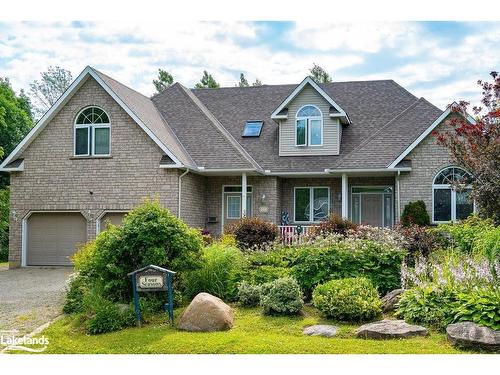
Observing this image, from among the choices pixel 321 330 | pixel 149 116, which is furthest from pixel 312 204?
pixel 321 330

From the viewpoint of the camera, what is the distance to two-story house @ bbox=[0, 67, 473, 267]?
19.7m

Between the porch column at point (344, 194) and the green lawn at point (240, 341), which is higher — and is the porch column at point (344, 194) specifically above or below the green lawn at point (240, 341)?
above

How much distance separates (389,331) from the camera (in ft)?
29.9

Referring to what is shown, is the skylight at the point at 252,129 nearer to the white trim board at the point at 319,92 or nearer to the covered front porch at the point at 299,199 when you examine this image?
the white trim board at the point at 319,92

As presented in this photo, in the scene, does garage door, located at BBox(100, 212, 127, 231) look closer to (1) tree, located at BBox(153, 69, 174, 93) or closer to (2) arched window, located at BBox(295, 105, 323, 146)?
(2) arched window, located at BBox(295, 105, 323, 146)

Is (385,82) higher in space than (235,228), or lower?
higher

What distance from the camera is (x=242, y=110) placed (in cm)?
2536

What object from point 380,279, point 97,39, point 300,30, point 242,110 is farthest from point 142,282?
point 242,110

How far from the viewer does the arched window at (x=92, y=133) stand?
20.3 m

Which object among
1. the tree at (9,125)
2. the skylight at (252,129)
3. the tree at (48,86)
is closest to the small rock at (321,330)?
the skylight at (252,129)

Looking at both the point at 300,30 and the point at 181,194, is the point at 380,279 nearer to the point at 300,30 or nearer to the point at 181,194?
the point at 300,30

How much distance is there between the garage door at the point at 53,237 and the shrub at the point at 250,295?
10.7 m

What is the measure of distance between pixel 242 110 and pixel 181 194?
685cm

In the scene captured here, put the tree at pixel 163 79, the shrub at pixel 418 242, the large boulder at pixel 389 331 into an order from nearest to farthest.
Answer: the large boulder at pixel 389 331 → the shrub at pixel 418 242 → the tree at pixel 163 79
